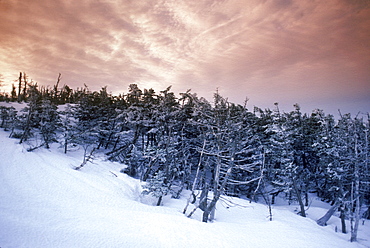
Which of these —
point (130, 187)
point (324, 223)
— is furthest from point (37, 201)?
point (324, 223)

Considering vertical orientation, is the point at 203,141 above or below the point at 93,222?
above

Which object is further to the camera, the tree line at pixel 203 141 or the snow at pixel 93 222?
the tree line at pixel 203 141

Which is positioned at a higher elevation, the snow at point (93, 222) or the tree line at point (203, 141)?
the tree line at point (203, 141)

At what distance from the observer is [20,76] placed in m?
44.4

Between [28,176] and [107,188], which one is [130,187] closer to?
[107,188]

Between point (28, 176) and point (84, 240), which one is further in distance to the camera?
point (28, 176)

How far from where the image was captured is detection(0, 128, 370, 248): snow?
6141 millimetres

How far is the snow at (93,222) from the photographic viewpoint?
20.1 feet

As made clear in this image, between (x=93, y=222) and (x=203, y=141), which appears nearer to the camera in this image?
(x=93, y=222)

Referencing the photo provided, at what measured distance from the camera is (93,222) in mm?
7344

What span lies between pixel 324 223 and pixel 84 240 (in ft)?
71.7

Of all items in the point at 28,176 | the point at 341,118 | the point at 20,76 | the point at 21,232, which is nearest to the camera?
the point at 21,232

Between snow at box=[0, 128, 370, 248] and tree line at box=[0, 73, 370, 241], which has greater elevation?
tree line at box=[0, 73, 370, 241]

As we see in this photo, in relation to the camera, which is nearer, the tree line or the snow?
the snow
